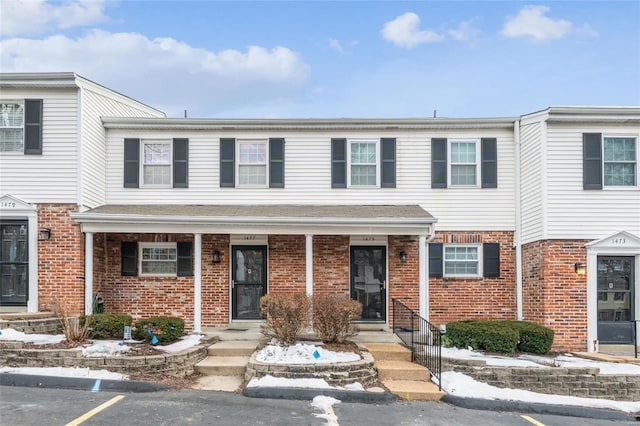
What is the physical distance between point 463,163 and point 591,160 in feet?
9.31

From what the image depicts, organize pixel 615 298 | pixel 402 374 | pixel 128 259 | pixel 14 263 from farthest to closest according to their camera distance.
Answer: pixel 128 259 < pixel 615 298 < pixel 14 263 < pixel 402 374

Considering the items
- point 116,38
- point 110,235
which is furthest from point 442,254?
point 116,38

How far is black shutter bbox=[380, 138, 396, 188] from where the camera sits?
540 inches

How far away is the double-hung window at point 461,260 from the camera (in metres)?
13.6

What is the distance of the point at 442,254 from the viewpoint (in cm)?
1354

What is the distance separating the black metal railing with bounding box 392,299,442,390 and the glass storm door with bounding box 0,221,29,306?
8.14 metres

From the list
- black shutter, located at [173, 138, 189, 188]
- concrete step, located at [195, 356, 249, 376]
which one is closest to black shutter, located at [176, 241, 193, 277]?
black shutter, located at [173, 138, 189, 188]

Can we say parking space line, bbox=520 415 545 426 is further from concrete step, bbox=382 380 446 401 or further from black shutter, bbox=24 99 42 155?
black shutter, bbox=24 99 42 155

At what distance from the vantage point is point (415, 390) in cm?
870

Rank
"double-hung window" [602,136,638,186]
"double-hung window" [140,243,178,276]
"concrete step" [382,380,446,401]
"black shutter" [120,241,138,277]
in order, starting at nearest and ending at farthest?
"concrete step" [382,380,446,401] → "double-hung window" [602,136,638,186] → "black shutter" [120,241,138,277] → "double-hung window" [140,243,178,276]

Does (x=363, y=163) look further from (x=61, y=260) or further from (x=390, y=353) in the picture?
(x=61, y=260)

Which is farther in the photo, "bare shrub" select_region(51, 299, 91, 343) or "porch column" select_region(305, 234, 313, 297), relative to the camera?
"porch column" select_region(305, 234, 313, 297)

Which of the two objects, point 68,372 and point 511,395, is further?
point 511,395

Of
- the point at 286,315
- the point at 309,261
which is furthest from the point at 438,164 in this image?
the point at 286,315
